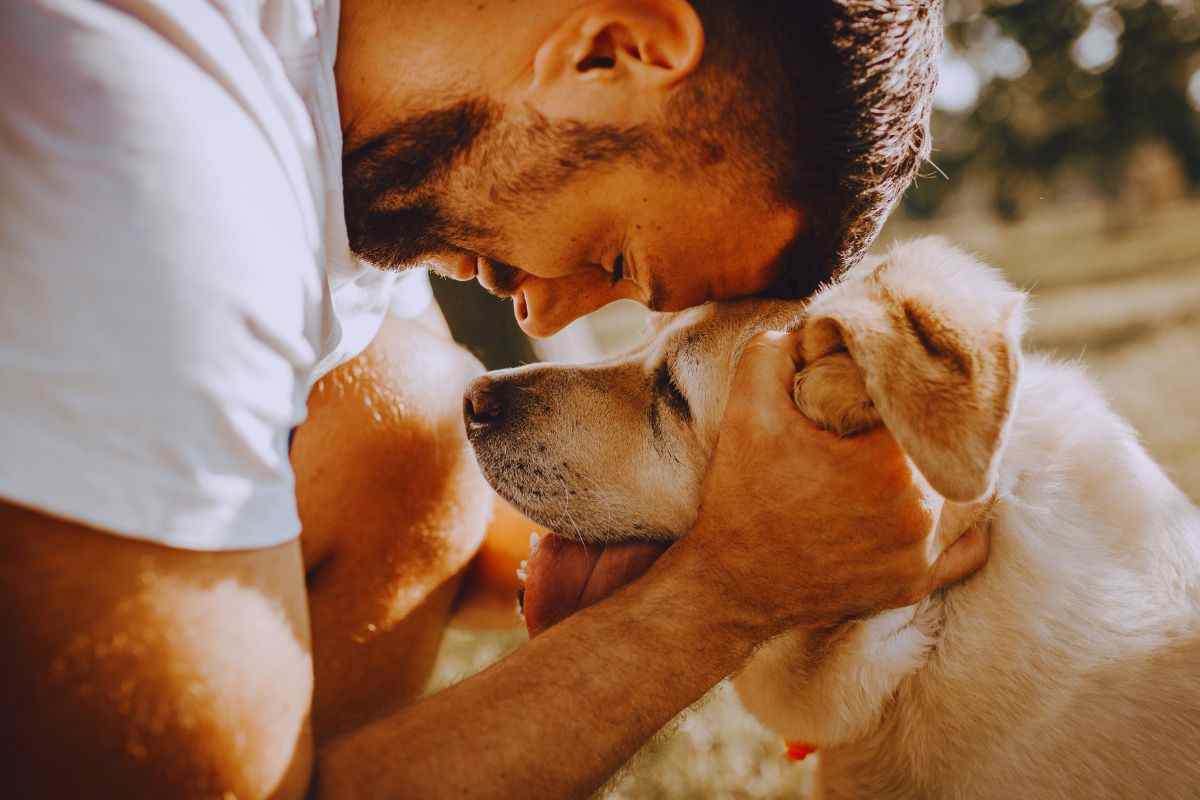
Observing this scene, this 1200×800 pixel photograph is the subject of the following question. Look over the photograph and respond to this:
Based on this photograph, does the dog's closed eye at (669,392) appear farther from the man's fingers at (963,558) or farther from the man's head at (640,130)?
the man's fingers at (963,558)

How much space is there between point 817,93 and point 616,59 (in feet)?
1.38

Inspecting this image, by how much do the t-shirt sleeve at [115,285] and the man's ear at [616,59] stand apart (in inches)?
30.1

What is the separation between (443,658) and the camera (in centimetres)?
431

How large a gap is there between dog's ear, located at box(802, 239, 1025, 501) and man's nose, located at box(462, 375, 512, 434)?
89 centimetres

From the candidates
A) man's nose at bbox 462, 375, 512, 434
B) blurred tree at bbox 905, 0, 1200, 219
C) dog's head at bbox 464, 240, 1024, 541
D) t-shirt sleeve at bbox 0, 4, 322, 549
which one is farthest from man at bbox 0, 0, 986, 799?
blurred tree at bbox 905, 0, 1200, 219

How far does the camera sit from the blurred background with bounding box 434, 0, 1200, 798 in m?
3.78

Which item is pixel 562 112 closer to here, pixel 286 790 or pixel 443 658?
pixel 286 790

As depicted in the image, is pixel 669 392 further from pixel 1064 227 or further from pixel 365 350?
pixel 1064 227

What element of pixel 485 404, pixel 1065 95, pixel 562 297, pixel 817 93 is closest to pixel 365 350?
pixel 485 404

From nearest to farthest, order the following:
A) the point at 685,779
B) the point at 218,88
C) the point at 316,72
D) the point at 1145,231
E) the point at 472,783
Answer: the point at 218,88 < the point at 472,783 < the point at 316,72 < the point at 685,779 < the point at 1145,231

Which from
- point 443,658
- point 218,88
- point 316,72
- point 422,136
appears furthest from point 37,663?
point 443,658

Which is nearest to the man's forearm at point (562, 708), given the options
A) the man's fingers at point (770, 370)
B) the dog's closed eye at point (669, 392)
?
the man's fingers at point (770, 370)

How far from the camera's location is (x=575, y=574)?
2.41m

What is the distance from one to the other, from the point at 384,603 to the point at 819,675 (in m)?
1.21
